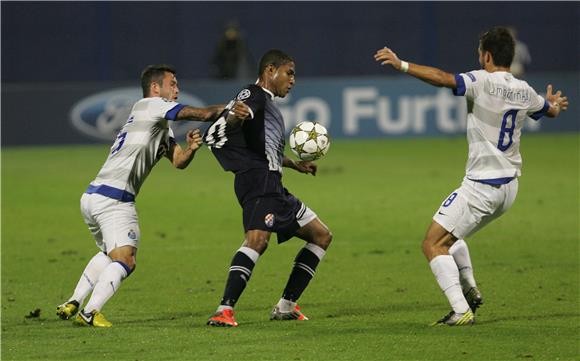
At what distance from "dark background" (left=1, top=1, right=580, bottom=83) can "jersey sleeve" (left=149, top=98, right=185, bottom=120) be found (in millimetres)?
20112

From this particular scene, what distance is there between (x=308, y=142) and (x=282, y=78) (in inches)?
24.9

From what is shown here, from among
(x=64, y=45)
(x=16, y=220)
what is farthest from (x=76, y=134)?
(x=16, y=220)

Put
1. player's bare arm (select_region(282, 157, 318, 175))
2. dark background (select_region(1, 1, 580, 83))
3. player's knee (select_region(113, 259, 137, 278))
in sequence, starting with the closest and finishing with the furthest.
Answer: player's knee (select_region(113, 259, 137, 278))
player's bare arm (select_region(282, 157, 318, 175))
dark background (select_region(1, 1, 580, 83))

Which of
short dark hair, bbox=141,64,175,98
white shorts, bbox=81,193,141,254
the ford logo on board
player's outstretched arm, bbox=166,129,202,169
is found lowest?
the ford logo on board

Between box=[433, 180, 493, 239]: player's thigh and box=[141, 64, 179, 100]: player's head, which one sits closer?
box=[433, 180, 493, 239]: player's thigh

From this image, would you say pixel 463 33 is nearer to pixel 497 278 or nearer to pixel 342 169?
pixel 342 169

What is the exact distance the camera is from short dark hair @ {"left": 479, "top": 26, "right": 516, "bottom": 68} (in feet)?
27.6

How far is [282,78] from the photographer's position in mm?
8664

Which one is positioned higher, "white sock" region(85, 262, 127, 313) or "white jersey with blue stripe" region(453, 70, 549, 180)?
"white jersey with blue stripe" region(453, 70, 549, 180)

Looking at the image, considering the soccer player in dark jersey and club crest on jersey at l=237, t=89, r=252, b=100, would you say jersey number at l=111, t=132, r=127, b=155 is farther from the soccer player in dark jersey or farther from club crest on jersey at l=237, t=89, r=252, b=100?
club crest on jersey at l=237, t=89, r=252, b=100

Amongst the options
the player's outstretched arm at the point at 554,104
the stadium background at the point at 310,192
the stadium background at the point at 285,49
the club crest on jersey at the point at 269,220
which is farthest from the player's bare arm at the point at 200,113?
the stadium background at the point at 285,49

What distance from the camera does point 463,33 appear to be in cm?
3062

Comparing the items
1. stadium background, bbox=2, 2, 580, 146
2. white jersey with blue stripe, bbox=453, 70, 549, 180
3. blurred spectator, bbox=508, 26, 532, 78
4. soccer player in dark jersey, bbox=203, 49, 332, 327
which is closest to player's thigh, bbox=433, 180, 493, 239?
white jersey with blue stripe, bbox=453, 70, 549, 180

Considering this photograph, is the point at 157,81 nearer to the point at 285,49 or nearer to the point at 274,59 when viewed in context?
the point at 274,59
